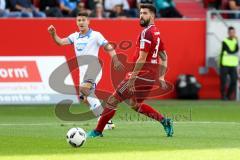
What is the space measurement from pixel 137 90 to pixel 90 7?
1250 centimetres

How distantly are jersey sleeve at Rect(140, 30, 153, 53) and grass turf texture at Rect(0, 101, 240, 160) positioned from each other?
1614 millimetres

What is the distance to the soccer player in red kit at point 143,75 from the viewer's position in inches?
592

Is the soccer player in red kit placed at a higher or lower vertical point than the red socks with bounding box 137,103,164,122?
higher

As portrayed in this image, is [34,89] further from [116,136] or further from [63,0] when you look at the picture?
[116,136]

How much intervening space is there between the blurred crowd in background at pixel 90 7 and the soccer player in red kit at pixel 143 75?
35.7 ft

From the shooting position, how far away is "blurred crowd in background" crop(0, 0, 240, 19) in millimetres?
26094

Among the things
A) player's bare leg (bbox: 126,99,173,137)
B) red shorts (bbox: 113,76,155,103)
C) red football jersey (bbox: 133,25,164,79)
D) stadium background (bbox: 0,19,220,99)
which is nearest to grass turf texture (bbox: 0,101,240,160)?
player's bare leg (bbox: 126,99,173,137)

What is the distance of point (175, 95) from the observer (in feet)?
91.0

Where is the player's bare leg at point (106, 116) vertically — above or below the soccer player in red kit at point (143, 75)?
below

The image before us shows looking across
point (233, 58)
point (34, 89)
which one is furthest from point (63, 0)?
point (233, 58)

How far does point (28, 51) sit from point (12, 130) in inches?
350

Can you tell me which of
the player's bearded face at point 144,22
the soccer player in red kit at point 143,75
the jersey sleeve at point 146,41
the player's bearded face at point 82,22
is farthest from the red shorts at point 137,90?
the player's bearded face at point 82,22

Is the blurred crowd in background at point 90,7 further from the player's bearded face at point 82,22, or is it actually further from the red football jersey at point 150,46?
the red football jersey at point 150,46

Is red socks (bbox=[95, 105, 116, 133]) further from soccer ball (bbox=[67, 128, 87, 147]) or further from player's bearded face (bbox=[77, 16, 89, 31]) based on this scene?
player's bearded face (bbox=[77, 16, 89, 31])
